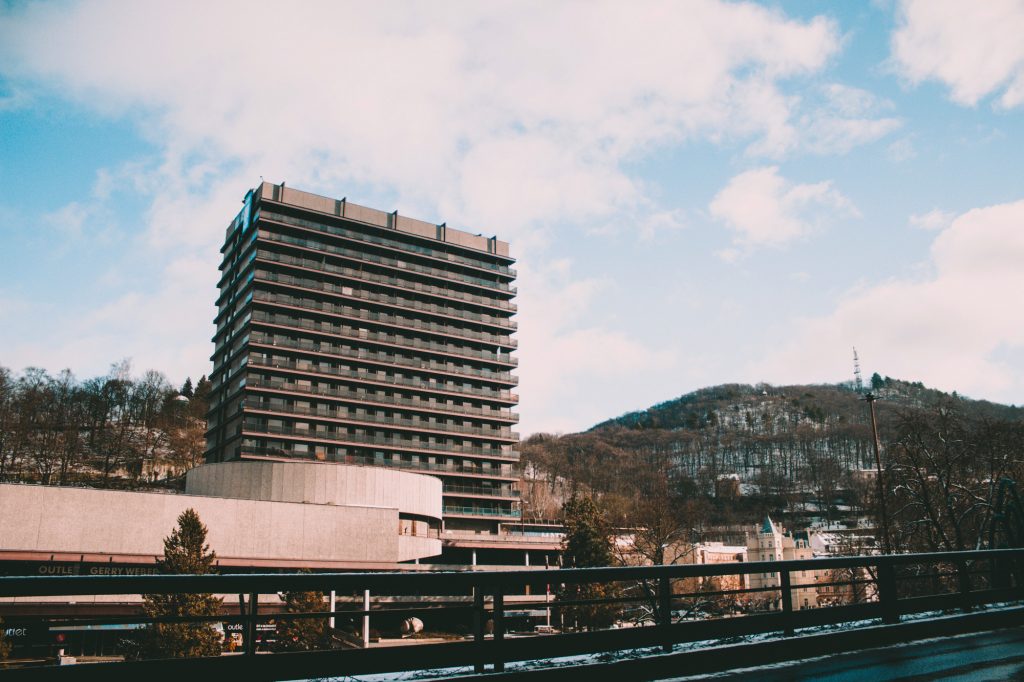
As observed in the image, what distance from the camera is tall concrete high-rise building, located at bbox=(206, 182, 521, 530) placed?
90.8 m

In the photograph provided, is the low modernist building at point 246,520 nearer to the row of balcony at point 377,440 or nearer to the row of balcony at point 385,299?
the row of balcony at point 377,440

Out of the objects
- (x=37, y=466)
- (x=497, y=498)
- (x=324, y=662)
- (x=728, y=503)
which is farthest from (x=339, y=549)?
(x=728, y=503)

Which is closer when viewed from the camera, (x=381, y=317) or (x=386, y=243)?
(x=381, y=317)

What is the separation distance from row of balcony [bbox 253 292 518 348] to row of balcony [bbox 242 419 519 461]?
50.7 feet

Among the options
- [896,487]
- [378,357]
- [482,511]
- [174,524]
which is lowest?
[174,524]

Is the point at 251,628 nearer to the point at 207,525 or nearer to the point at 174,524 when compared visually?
the point at 207,525

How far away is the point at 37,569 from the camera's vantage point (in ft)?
167

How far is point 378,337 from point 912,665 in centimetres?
9338

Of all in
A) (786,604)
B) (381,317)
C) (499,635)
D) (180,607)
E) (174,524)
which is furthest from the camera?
(381,317)

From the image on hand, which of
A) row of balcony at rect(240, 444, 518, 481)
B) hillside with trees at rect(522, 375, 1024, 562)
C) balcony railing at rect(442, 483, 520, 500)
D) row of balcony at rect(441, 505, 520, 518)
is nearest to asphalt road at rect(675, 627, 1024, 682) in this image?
hillside with trees at rect(522, 375, 1024, 562)

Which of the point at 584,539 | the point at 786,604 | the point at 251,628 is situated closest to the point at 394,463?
the point at 584,539

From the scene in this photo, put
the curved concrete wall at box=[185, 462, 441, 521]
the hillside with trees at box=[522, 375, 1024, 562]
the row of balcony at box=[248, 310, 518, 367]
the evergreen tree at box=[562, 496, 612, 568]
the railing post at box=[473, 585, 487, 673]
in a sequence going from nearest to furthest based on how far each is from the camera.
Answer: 1. the railing post at box=[473, 585, 487, 673]
2. the hillside with trees at box=[522, 375, 1024, 562]
3. the curved concrete wall at box=[185, 462, 441, 521]
4. the evergreen tree at box=[562, 496, 612, 568]
5. the row of balcony at box=[248, 310, 518, 367]

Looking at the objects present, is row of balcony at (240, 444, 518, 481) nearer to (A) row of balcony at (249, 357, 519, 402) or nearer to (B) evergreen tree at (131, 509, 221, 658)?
(A) row of balcony at (249, 357, 519, 402)

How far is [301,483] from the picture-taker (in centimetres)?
6612
